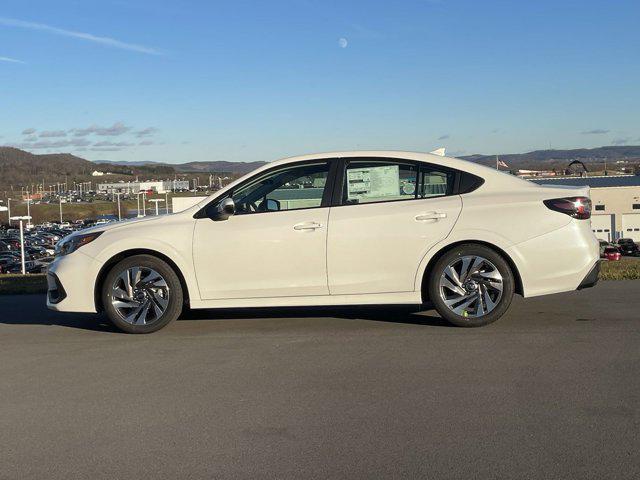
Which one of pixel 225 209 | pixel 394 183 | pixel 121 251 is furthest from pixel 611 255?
pixel 121 251

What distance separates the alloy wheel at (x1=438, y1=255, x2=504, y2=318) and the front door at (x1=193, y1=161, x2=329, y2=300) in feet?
3.62

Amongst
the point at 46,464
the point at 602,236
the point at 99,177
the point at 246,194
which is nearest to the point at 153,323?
the point at 246,194

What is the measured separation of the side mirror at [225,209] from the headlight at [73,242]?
1155 mm

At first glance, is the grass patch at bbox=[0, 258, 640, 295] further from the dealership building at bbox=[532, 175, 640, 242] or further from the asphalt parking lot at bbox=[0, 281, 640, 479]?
the dealership building at bbox=[532, 175, 640, 242]

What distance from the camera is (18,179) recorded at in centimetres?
12912

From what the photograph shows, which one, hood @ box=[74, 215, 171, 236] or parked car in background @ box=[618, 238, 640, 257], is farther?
parked car in background @ box=[618, 238, 640, 257]

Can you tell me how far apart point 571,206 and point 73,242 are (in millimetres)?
4588

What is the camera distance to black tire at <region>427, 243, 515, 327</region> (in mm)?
6543

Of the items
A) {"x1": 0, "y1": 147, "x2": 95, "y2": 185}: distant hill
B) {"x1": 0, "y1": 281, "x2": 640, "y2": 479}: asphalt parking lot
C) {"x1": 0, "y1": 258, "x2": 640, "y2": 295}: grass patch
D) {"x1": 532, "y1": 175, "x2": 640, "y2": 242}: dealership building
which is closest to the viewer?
{"x1": 0, "y1": 281, "x2": 640, "y2": 479}: asphalt parking lot

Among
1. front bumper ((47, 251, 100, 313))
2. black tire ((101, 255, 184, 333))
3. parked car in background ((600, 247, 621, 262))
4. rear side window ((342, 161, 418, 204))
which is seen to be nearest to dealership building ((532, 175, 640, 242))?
parked car in background ((600, 247, 621, 262))

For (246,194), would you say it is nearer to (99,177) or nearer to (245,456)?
(245,456)

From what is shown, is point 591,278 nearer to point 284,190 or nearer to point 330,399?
point 284,190

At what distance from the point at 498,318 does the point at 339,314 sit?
1.67 meters

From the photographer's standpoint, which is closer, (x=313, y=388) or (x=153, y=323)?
(x=313, y=388)
